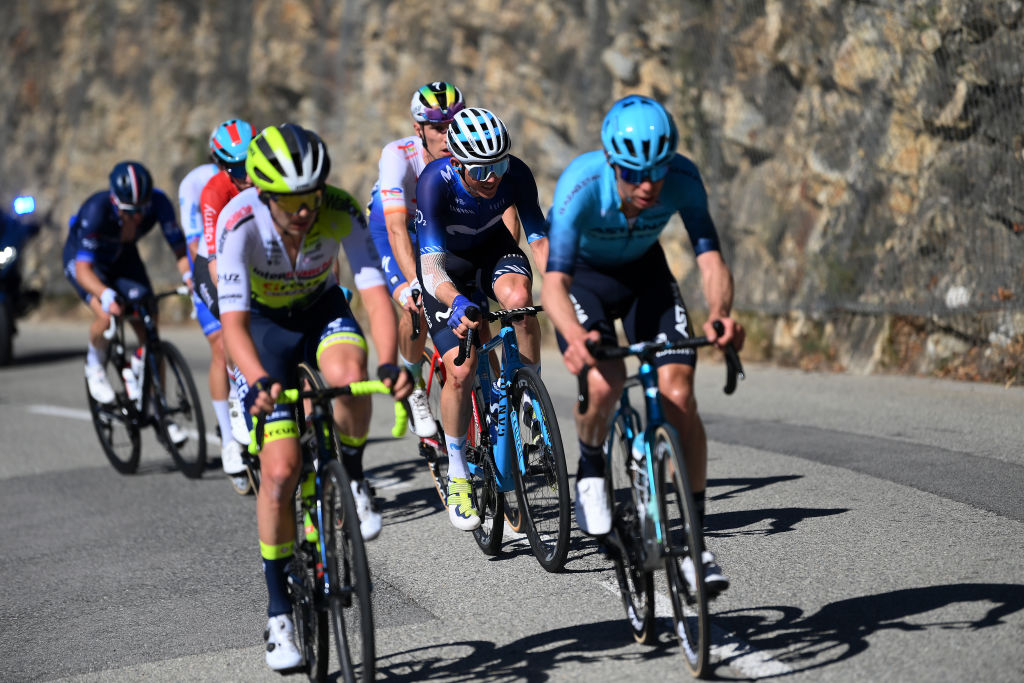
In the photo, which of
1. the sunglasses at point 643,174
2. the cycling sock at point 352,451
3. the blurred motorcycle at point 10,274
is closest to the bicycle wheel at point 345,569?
the cycling sock at point 352,451

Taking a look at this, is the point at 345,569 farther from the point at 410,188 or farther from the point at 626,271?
the point at 410,188

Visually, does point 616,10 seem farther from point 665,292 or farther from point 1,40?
point 1,40

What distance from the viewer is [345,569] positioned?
4.19 meters

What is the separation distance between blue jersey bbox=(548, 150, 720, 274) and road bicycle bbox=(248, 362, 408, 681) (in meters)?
0.97

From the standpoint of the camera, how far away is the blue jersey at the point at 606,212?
4668 mm

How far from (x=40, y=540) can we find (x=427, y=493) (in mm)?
2320

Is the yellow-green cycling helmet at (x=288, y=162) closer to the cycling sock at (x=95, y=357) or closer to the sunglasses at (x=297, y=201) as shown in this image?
the sunglasses at (x=297, y=201)

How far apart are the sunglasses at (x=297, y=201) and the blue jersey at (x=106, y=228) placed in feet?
15.1

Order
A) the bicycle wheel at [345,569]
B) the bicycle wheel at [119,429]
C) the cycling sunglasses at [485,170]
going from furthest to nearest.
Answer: the bicycle wheel at [119,429] < the cycling sunglasses at [485,170] < the bicycle wheel at [345,569]

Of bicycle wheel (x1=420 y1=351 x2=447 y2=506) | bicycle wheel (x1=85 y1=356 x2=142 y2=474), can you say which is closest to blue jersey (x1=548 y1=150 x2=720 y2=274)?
bicycle wheel (x1=420 y1=351 x2=447 y2=506)

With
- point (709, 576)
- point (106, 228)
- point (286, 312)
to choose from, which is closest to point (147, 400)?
point (106, 228)

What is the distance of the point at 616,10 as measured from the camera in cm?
1546

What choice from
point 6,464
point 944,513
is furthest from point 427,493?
point 6,464

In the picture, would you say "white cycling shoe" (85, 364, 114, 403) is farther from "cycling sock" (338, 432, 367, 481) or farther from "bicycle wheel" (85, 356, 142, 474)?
"cycling sock" (338, 432, 367, 481)
